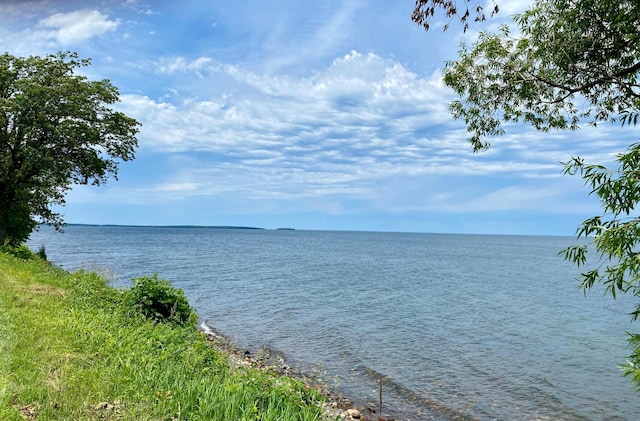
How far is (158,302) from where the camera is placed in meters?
14.1

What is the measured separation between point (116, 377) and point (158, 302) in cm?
738

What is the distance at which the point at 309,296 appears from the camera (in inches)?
1243

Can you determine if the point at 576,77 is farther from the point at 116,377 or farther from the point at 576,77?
the point at 116,377

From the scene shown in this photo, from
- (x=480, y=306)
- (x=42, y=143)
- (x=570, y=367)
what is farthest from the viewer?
(x=480, y=306)

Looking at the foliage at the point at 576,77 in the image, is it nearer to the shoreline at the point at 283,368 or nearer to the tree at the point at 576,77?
the tree at the point at 576,77

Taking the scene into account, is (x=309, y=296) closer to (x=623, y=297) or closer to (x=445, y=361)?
(x=445, y=361)

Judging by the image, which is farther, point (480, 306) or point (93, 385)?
point (480, 306)

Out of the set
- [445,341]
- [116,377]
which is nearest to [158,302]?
[116,377]

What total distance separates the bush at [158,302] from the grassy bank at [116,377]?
196 cm

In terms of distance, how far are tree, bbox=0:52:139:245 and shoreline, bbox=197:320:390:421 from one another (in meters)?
14.6

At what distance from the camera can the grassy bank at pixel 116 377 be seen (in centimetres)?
588

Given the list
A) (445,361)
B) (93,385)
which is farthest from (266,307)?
(93,385)

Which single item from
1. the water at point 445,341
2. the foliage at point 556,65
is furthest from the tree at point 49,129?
the foliage at point 556,65

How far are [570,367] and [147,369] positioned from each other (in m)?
16.5
